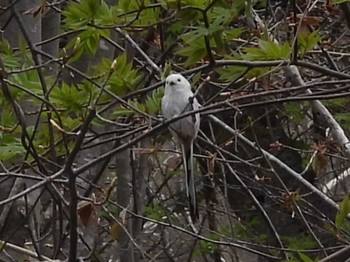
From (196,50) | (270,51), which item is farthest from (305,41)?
(196,50)

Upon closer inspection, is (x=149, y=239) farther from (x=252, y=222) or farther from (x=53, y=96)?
(x=53, y=96)

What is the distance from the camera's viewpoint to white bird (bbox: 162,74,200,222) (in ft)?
9.75

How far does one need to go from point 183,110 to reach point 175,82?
0.44ft

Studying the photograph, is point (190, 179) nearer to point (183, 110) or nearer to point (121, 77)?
point (183, 110)

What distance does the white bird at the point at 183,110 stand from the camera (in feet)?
9.75

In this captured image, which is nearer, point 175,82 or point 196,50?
point 196,50

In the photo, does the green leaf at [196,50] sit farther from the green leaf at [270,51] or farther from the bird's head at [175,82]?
the bird's head at [175,82]

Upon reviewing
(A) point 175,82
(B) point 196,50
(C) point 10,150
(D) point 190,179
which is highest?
(B) point 196,50

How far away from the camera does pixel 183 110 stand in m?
3.04

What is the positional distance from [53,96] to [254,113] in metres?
3.48

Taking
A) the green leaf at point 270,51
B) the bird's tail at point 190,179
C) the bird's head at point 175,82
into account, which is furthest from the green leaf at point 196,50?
the bird's tail at point 190,179

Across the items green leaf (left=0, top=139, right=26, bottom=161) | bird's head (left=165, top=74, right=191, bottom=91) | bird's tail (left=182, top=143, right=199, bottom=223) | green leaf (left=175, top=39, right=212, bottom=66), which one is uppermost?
green leaf (left=175, top=39, right=212, bottom=66)

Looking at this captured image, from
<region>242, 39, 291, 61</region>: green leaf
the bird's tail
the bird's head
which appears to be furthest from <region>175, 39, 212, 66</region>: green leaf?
the bird's tail

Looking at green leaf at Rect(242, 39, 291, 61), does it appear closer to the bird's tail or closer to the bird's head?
the bird's head
